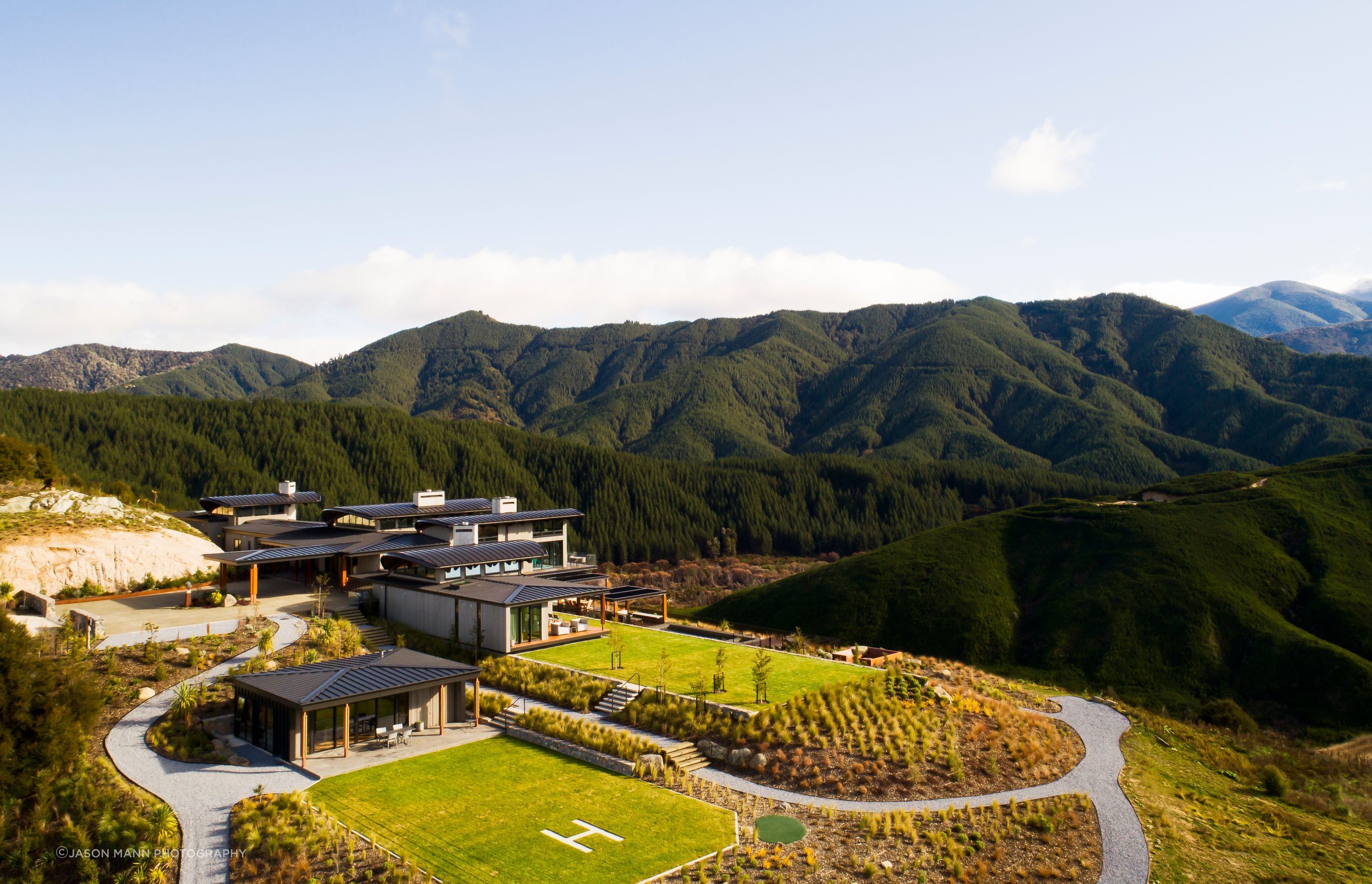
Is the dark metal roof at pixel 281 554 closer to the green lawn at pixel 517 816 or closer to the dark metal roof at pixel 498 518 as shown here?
the dark metal roof at pixel 498 518

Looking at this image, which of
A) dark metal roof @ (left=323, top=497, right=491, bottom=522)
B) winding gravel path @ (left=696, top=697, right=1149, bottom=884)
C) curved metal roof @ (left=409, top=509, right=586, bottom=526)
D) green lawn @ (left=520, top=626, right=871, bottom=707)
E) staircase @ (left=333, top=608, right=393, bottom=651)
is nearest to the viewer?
winding gravel path @ (left=696, top=697, right=1149, bottom=884)

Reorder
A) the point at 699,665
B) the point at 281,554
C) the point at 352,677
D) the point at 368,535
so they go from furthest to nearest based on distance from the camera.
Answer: the point at 368,535
the point at 281,554
the point at 699,665
the point at 352,677

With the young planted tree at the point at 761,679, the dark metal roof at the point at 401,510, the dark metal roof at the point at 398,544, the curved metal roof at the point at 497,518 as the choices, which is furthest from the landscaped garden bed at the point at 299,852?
the dark metal roof at the point at 401,510

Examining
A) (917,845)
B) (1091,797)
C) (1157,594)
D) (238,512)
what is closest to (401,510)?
(238,512)

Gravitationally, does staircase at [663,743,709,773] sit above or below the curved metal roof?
below

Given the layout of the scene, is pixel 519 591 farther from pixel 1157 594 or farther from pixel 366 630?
pixel 1157 594

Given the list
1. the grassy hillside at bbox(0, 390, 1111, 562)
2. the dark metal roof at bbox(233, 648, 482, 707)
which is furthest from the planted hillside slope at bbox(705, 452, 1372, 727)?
the grassy hillside at bbox(0, 390, 1111, 562)

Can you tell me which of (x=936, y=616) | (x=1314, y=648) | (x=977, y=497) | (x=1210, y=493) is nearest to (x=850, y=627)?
(x=936, y=616)

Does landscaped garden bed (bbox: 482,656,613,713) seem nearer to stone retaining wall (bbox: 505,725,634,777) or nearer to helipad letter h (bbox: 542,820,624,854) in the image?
stone retaining wall (bbox: 505,725,634,777)
